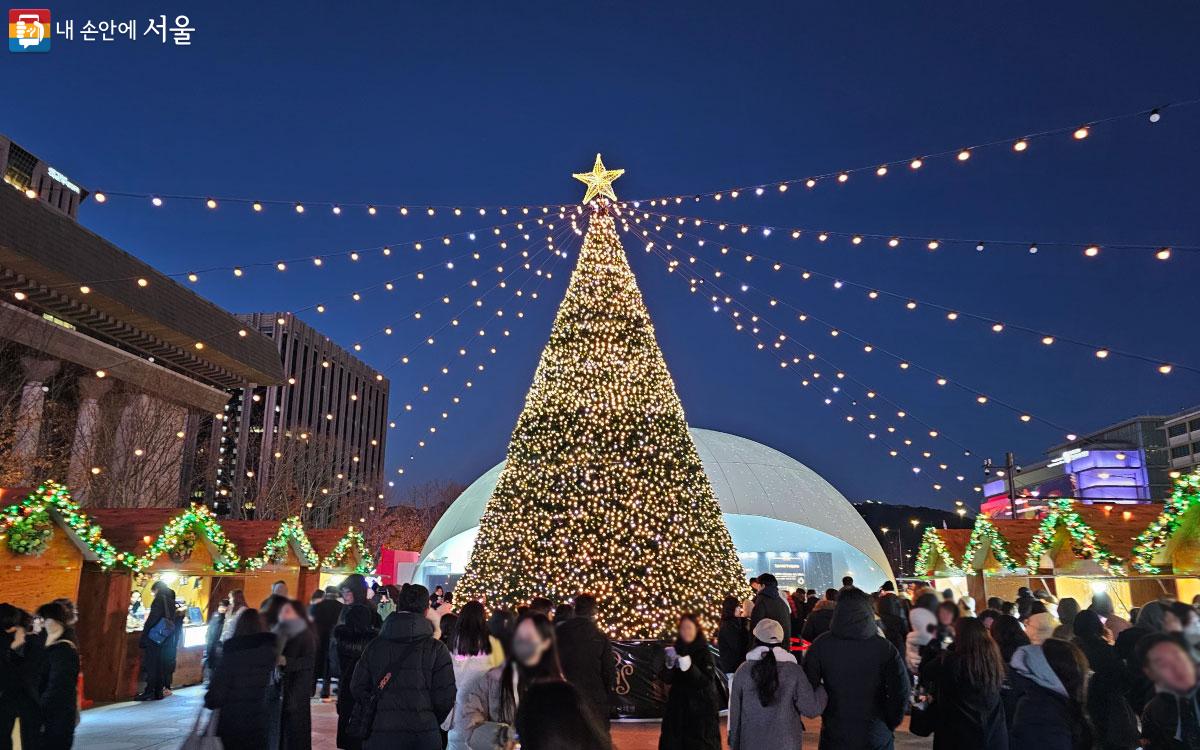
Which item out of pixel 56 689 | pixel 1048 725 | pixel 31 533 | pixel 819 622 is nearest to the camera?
pixel 1048 725

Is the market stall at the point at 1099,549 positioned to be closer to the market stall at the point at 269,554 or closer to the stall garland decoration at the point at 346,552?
the market stall at the point at 269,554

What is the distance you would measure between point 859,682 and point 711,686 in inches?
50.7

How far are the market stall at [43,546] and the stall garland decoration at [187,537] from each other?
529 mm

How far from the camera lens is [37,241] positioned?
22469 mm

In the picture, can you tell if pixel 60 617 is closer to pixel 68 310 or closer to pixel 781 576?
pixel 781 576

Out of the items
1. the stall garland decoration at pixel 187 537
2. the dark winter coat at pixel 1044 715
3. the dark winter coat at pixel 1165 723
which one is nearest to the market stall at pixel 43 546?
the stall garland decoration at pixel 187 537

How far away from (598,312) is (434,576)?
18392mm

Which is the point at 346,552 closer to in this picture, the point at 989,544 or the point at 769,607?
the point at 989,544

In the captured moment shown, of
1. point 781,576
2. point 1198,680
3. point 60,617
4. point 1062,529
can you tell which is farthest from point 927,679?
point 781,576

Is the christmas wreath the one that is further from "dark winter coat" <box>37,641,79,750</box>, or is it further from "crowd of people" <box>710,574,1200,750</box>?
"crowd of people" <box>710,574,1200,750</box>

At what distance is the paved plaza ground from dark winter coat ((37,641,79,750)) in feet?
10.3

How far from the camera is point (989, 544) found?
15516 mm

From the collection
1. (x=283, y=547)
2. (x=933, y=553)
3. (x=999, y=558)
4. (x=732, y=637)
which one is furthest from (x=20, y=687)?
(x=933, y=553)

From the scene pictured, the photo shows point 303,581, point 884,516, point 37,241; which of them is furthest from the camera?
point 884,516
